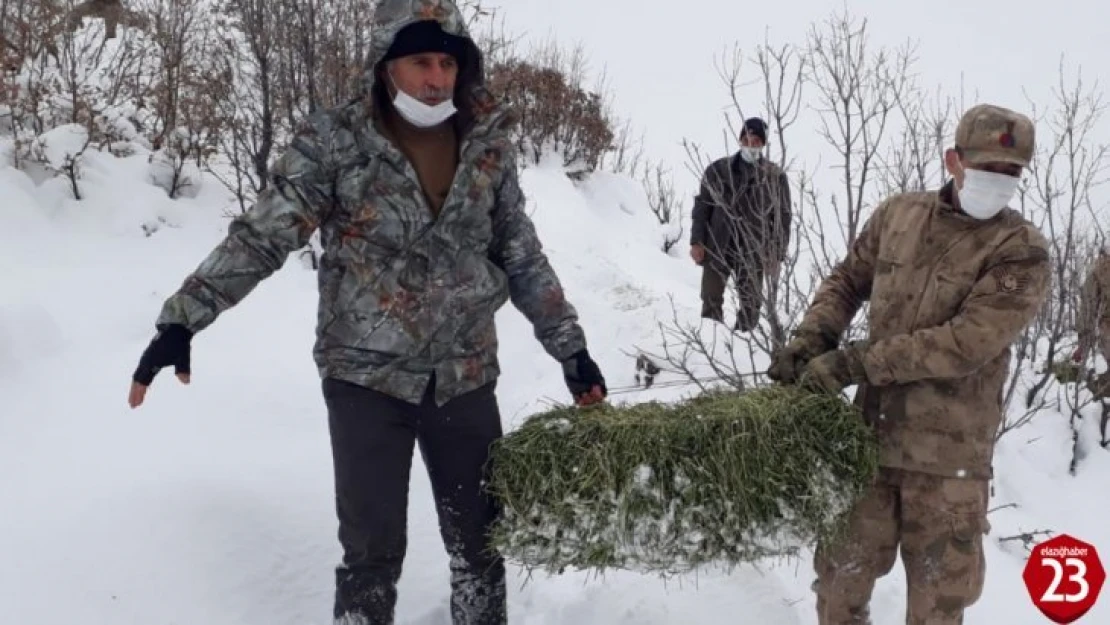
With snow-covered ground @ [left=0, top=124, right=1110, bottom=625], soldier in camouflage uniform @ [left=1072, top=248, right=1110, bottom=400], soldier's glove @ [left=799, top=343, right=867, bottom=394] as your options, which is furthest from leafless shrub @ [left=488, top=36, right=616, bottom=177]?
soldier's glove @ [left=799, top=343, right=867, bottom=394]

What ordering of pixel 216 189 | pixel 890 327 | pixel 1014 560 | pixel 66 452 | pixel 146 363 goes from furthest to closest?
1. pixel 216 189
2. pixel 1014 560
3. pixel 66 452
4. pixel 890 327
5. pixel 146 363

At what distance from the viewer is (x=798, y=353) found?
2.44 m

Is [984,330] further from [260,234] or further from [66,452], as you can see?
[66,452]

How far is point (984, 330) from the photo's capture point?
209cm

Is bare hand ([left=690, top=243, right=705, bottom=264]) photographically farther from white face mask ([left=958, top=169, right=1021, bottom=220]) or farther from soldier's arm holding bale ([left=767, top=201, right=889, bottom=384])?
white face mask ([left=958, top=169, right=1021, bottom=220])

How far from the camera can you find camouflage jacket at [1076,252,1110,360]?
503cm

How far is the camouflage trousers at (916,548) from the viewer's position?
7.32ft

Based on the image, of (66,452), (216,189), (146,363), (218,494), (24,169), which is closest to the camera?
(146,363)

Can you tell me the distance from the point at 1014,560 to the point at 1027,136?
2.45m

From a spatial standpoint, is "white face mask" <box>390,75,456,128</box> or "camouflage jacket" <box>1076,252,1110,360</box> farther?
"camouflage jacket" <box>1076,252,1110,360</box>

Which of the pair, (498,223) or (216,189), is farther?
(216,189)

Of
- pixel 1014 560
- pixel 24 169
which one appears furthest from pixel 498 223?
pixel 24 169

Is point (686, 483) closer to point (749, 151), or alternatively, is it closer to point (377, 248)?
point (377, 248)

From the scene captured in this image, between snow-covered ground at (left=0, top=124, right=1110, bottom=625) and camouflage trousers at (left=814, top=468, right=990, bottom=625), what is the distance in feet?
1.95
